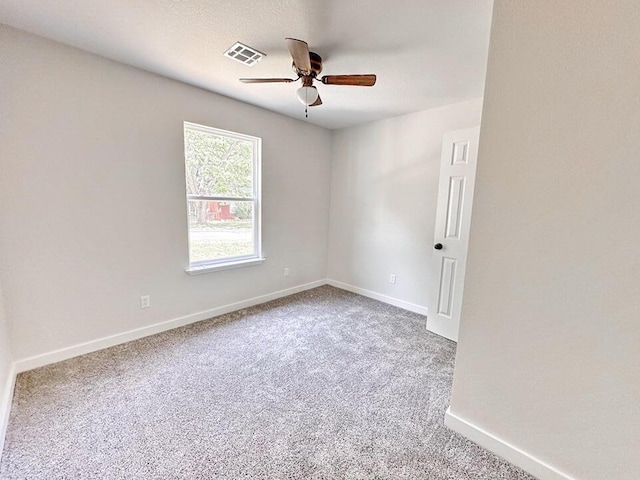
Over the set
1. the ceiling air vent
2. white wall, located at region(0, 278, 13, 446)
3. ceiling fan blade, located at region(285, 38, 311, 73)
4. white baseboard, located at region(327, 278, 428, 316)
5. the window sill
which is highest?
the ceiling air vent

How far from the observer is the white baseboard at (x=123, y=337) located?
2.04 m

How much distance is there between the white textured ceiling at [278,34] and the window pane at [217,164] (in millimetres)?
578

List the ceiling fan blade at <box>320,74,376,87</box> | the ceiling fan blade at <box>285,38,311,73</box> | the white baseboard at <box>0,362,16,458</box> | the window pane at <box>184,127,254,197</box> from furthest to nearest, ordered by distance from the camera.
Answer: the window pane at <box>184,127,254,197</box>
the ceiling fan blade at <box>320,74,376,87</box>
the ceiling fan blade at <box>285,38,311,73</box>
the white baseboard at <box>0,362,16,458</box>

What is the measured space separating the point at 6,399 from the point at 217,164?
7.87 ft

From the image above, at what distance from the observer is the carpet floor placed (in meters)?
1.33

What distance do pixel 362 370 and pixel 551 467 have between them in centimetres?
116

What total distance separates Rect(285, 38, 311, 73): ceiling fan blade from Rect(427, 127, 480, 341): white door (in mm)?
1595

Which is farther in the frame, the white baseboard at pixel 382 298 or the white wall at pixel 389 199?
the white baseboard at pixel 382 298

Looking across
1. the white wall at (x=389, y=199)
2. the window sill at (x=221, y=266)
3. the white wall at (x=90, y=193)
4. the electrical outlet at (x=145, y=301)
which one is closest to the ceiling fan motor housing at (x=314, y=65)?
the white wall at (x=90, y=193)

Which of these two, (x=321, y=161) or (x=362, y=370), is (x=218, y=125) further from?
(x=362, y=370)

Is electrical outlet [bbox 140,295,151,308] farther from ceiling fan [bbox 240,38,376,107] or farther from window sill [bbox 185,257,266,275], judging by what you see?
ceiling fan [bbox 240,38,376,107]

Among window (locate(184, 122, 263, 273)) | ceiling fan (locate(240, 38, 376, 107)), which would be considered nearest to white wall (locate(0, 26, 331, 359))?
window (locate(184, 122, 263, 273))

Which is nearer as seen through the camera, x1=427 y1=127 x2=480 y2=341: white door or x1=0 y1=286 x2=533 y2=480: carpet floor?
x1=0 y1=286 x2=533 y2=480: carpet floor

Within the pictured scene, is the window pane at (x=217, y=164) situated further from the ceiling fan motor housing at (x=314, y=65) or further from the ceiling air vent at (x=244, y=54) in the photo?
the ceiling fan motor housing at (x=314, y=65)
